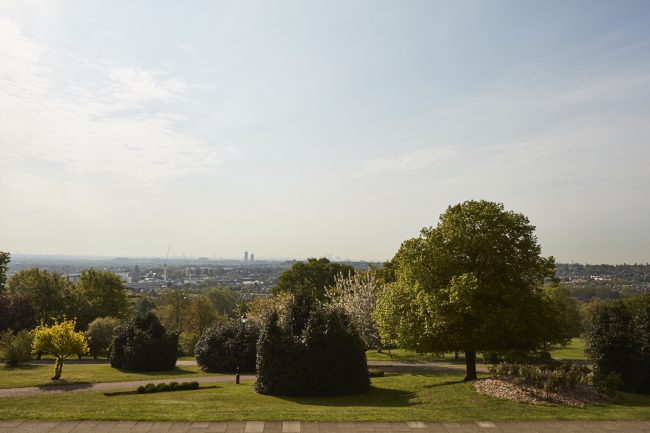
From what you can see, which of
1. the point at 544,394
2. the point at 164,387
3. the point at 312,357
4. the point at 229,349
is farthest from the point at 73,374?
the point at 544,394

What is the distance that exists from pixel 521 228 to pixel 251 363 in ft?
73.5

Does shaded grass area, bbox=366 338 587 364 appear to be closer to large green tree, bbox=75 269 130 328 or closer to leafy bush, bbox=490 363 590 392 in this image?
leafy bush, bbox=490 363 590 392

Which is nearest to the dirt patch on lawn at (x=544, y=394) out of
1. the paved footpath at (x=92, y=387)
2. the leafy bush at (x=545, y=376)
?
the leafy bush at (x=545, y=376)

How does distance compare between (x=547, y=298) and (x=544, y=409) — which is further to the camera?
(x=547, y=298)

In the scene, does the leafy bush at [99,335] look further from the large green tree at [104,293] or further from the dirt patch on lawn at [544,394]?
the dirt patch on lawn at [544,394]

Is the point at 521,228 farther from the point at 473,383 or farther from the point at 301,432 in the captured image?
the point at 301,432

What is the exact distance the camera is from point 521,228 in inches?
1059

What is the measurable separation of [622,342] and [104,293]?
192ft

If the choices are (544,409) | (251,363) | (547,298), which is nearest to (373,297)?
(251,363)

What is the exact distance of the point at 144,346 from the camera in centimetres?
3800

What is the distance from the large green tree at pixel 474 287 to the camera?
25172 millimetres

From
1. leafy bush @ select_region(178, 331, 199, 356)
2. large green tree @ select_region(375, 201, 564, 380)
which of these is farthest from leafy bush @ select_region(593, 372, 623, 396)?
leafy bush @ select_region(178, 331, 199, 356)

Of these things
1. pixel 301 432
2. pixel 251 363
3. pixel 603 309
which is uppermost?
pixel 603 309

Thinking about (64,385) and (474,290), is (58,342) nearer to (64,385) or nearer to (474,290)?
(64,385)
